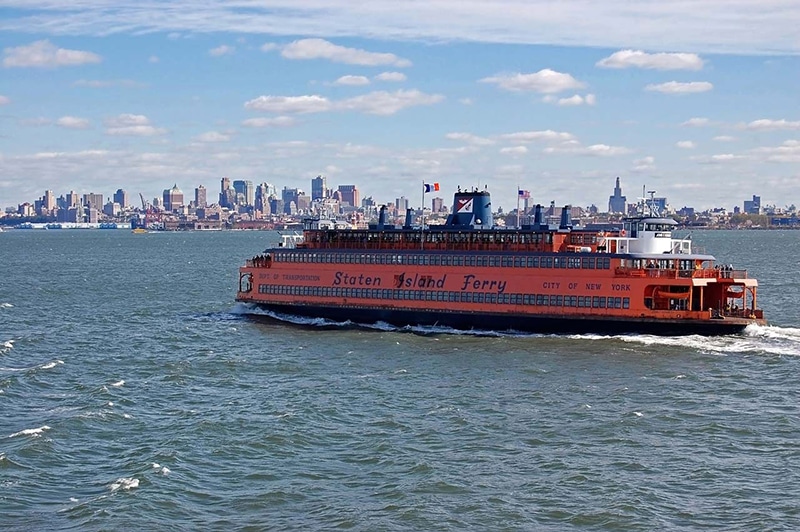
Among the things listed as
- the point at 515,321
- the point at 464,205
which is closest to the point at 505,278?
the point at 515,321

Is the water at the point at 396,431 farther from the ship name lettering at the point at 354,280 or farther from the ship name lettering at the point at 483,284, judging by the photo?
the ship name lettering at the point at 354,280

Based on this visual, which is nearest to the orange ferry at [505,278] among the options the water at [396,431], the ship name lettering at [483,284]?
the ship name lettering at [483,284]

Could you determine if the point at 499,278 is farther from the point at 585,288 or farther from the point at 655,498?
the point at 655,498

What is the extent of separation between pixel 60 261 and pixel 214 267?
94.2 feet

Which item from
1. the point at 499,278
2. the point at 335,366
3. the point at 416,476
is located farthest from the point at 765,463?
the point at 499,278

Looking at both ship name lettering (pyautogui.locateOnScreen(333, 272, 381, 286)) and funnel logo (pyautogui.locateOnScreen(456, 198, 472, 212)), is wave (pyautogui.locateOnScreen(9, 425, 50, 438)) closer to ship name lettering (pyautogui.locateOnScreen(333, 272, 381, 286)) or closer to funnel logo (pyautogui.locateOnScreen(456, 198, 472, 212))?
ship name lettering (pyautogui.locateOnScreen(333, 272, 381, 286))

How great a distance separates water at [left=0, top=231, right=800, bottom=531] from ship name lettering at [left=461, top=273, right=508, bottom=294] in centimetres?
401

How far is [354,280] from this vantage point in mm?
71562

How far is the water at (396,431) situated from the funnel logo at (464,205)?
14487 millimetres

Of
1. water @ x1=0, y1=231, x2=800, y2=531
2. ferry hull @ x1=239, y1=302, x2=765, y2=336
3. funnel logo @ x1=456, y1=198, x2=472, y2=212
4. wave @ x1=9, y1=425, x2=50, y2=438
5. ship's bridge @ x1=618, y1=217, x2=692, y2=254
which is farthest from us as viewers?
funnel logo @ x1=456, y1=198, x2=472, y2=212

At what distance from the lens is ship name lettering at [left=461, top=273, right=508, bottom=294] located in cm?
6525

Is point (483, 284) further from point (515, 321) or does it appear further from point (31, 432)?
point (31, 432)

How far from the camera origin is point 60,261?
524ft

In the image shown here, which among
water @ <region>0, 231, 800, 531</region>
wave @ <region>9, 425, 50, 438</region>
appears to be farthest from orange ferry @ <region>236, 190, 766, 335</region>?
wave @ <region>9, 425, 50, 438</region>
